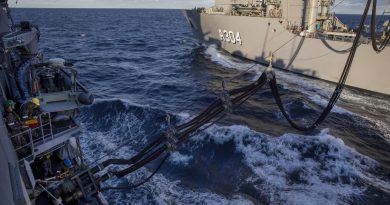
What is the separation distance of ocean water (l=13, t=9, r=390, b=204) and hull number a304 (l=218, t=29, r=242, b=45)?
879cm

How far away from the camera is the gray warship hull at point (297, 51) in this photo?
2695cm

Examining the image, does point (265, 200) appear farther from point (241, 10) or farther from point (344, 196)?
point (241, 10)

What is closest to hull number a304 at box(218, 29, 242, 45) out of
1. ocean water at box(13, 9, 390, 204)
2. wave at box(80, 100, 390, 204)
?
ocean water at box(13, 9, 390, 204)

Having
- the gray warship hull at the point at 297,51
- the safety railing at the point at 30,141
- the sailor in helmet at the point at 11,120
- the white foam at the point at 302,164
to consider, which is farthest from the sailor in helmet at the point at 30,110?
the gray warship hull at the point at 297,51

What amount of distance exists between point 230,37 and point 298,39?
11204mm

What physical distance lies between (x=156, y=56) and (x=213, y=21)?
8941 mm

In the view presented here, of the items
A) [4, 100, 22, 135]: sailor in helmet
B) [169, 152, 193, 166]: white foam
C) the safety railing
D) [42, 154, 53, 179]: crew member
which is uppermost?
[4, 100, 22, 135]: sailor in helmet

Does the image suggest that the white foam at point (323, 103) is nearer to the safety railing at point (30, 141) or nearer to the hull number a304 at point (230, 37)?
the hull number a304 at point (230, 37)

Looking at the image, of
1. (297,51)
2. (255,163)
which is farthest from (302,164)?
(297,51)

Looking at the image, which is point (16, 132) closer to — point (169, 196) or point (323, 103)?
point (169, 196)

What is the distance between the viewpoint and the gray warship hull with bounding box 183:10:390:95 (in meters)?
27.0

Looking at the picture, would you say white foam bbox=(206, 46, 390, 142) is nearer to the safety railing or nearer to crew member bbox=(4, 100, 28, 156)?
the safety railing

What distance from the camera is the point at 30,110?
1080cm

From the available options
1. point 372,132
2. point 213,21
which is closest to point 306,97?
point 372,132
